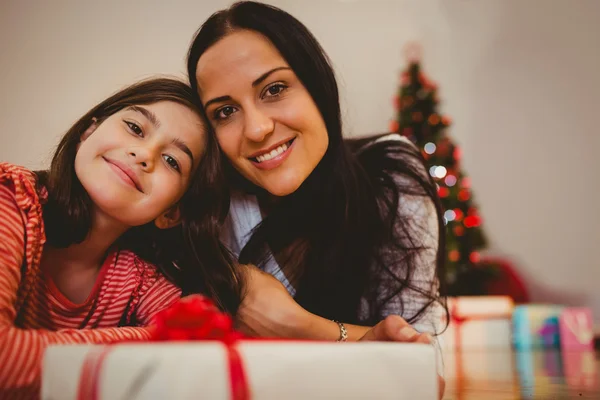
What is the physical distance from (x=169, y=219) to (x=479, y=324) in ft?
7.03

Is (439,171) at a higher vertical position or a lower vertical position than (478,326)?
higher

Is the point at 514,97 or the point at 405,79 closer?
the point at 405,79

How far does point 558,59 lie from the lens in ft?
11.5

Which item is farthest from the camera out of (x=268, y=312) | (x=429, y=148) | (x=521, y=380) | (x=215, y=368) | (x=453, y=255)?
(x=429, y=148)

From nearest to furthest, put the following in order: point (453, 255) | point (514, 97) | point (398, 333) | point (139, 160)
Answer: point (398, 333)
point (139, 160)
point (453, 255)
point (514, 97)

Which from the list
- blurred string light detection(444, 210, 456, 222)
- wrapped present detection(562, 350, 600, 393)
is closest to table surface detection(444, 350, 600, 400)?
wrapped present detection(562, 350, 600, 393)

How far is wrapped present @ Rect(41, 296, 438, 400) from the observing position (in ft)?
1.37

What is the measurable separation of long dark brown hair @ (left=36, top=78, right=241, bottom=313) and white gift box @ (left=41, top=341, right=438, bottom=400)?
2.01ft

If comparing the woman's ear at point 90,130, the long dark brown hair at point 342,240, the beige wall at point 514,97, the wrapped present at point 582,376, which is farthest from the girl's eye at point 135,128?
the beige wall at point 514,97

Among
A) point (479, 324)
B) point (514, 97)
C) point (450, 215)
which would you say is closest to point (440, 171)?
point (450, 215)

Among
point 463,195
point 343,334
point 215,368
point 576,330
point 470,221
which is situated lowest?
point 576,330

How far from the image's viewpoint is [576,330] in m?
2.76

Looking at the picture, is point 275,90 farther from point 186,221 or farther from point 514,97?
point 514,97

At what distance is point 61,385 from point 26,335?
27cm
